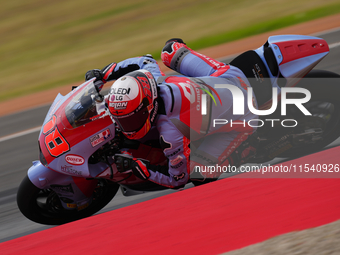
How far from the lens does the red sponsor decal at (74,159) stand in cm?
306

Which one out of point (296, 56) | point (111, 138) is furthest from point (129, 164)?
point (296, 56)

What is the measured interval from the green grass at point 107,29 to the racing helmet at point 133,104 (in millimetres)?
5672

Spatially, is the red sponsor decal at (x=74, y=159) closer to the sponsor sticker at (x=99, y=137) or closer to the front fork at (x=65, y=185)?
the sponsor sticker at (x=99, y=137)

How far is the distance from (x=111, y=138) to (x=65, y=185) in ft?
2.18

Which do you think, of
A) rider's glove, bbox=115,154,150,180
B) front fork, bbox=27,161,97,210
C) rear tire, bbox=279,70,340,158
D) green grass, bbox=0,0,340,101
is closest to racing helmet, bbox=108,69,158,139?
rider's glove, bbox=115,154,150,180

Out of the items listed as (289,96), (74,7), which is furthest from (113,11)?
(289,96)

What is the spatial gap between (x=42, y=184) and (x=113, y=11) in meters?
9.58

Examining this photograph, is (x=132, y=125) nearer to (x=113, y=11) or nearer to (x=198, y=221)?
(x=198, y=221)

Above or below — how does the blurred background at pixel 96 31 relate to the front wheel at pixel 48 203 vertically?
above

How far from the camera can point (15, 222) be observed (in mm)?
4098

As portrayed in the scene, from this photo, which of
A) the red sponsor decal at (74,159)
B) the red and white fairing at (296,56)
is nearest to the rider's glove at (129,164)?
the red sponsor decal at (74,159)

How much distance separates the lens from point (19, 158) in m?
5.37

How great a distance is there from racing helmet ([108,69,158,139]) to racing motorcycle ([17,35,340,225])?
0.27 m

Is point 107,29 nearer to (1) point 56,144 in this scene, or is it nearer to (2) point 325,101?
(2) point 325,101
